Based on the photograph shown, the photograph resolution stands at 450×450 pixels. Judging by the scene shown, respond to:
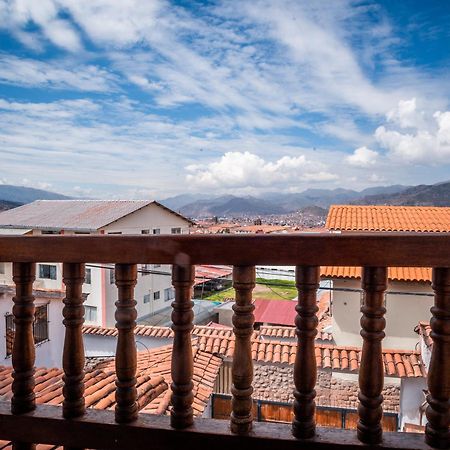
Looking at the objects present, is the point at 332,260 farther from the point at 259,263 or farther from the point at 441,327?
the point at 441,327

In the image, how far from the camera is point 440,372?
3.80 feet

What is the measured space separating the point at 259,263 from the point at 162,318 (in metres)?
22.1

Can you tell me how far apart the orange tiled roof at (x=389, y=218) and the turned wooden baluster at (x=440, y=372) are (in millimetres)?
12286

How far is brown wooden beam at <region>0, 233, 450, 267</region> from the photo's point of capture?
112 cm

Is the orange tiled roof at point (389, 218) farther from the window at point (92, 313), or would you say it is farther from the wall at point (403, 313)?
the window at point (92, 313)

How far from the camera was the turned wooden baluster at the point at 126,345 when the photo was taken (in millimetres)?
1282

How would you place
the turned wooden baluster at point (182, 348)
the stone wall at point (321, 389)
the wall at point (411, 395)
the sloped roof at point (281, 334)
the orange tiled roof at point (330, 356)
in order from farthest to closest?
the sloped roof at point (281, 334) < the stone wall at point (321, 389) < the orange tiled roof at point (330, 356) < the wall at point (411, 395) < the turned wooden baluster at point (182, 348)

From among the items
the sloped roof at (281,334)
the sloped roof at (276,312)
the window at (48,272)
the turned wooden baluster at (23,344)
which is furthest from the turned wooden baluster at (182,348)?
the sloped roof at (276,312)

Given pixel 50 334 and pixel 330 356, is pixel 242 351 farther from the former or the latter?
pixel 50 334

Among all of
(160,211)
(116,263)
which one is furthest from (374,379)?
(160,211)

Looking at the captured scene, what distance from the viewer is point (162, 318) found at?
2241 centimetres

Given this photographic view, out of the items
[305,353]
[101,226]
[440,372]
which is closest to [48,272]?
[101,226]

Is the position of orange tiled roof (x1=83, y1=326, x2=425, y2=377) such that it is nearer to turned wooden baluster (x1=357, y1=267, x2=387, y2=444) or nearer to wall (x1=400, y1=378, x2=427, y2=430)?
wall (x1=400, y1=378, x2=427, y2=430)

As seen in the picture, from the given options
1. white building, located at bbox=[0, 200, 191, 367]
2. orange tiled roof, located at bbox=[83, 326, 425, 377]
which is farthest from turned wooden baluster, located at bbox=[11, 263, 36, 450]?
white building, located at bbox=[0, 200, 191, 367]
